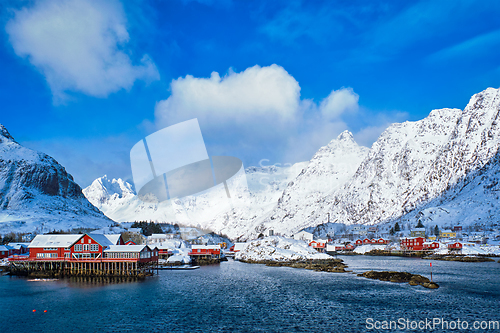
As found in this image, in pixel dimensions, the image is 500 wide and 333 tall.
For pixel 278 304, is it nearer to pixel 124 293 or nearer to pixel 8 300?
pixel 124 293

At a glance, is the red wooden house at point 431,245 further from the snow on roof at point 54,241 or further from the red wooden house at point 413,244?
the snow on roof at point 54,241

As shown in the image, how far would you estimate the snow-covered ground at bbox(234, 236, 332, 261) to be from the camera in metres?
126

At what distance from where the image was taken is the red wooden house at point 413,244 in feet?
529

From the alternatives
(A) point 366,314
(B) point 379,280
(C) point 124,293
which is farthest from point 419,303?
(C) point 124,293

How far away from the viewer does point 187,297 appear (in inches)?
2104

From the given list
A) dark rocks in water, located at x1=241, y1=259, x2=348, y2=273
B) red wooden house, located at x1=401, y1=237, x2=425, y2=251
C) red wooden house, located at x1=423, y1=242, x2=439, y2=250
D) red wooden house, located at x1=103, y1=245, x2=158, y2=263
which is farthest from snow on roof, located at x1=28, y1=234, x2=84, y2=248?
red wooden house, located at x1=423, y1=242, x2=439, y2=250

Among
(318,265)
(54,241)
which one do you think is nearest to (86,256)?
(54,241)

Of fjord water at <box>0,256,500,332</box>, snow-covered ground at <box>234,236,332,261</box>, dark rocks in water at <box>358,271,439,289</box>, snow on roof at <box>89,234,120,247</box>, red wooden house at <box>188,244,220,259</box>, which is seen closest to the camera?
fjord water at <box>0,256,500,332</box>

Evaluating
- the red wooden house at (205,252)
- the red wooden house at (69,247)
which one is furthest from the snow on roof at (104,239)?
the red wooden house at (205,252)

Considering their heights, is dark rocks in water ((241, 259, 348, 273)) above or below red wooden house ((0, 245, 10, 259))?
below

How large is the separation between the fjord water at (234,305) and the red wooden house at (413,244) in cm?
9763

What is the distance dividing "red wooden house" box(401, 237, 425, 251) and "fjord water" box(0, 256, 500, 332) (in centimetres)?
9763

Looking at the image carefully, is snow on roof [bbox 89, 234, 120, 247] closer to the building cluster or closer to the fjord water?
the building cluster

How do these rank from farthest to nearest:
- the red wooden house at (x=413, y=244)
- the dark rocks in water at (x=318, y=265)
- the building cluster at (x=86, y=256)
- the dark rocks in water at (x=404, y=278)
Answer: the red wooden house at (x=413, y=244)
the dark rocks in water at (x=318, y=265)
the building cluster at (x=86, y=256)
the dark rocks in water at (x=404, y=278)
